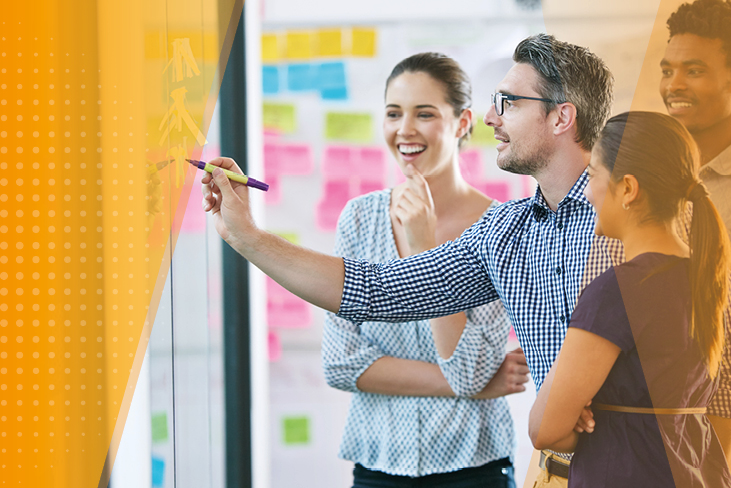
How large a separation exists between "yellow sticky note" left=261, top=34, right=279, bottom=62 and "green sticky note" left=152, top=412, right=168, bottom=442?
159cm

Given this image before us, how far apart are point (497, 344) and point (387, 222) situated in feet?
1.14


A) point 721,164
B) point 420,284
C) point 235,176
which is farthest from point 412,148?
point 721,164

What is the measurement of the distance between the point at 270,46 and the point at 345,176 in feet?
1.79

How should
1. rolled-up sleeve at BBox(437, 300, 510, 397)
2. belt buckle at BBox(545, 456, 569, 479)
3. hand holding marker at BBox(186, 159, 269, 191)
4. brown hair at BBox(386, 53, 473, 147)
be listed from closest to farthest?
belt buckle at BBox(545, 456, 569, 479) < hand holding marker at BBox(186, 159, 269, 191) < rolled-up sleeve at BBox(437, 300, 510, 397) < brown hair at BBox(386, 53, 473, 147)

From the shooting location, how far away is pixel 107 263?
83 cm

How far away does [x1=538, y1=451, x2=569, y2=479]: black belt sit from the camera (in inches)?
35.6

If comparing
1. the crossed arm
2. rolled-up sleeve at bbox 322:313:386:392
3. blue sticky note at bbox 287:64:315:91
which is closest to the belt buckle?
the crossed arm

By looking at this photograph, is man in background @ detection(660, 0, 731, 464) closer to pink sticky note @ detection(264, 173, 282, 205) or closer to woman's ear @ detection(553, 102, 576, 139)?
woman's ear @ detection(553, 102, 576, 139)

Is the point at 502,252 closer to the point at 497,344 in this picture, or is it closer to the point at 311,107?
the point at 497,344

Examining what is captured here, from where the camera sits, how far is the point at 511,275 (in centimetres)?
103

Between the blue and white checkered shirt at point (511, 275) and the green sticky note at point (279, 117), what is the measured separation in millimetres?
1389

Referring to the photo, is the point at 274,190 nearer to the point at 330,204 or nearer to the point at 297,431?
the point at 330,204

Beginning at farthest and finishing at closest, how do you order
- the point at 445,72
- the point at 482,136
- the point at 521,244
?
the point at 482,136
the point at 445,72
the point at 521,244

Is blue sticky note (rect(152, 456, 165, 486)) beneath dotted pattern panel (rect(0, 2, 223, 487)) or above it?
beneath
